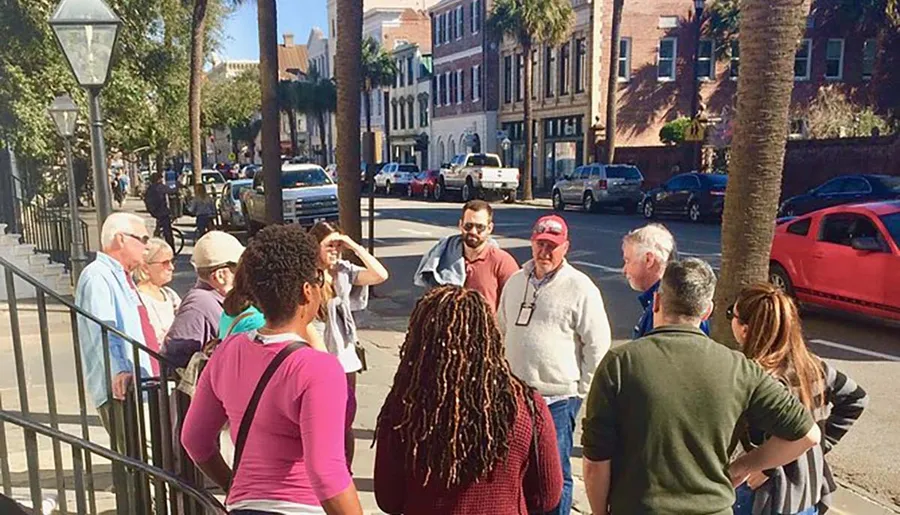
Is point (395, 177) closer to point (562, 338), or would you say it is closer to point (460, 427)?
point (562, 338)

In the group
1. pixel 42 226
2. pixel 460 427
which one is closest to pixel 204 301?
pixel 460 427

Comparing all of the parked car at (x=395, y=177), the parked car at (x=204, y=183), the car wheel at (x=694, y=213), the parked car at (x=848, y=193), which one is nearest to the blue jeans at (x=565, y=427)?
the parked car at (x=848, y=193)

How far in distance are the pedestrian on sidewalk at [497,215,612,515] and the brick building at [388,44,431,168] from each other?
162ft

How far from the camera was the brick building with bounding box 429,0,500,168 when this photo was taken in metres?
44.4

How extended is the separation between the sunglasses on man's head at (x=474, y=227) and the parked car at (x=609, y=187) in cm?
2244

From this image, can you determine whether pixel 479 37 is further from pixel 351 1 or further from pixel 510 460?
pixel 510 460

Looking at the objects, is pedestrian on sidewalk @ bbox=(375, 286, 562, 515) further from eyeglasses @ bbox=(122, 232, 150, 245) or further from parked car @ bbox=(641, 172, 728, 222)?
parked car @ bbox=(641, 172, 728, 222)

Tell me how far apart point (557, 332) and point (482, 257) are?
0.93 m

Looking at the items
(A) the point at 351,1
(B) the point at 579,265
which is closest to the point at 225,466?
(A) the point at 351,1

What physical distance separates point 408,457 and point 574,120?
3638 cm

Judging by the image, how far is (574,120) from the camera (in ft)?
123

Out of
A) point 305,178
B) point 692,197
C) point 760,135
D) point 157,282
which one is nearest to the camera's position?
point 157,282

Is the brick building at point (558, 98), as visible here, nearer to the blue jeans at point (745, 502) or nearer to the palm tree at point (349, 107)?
the palm tree at point (349, 107)

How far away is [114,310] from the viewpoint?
4.00 m
